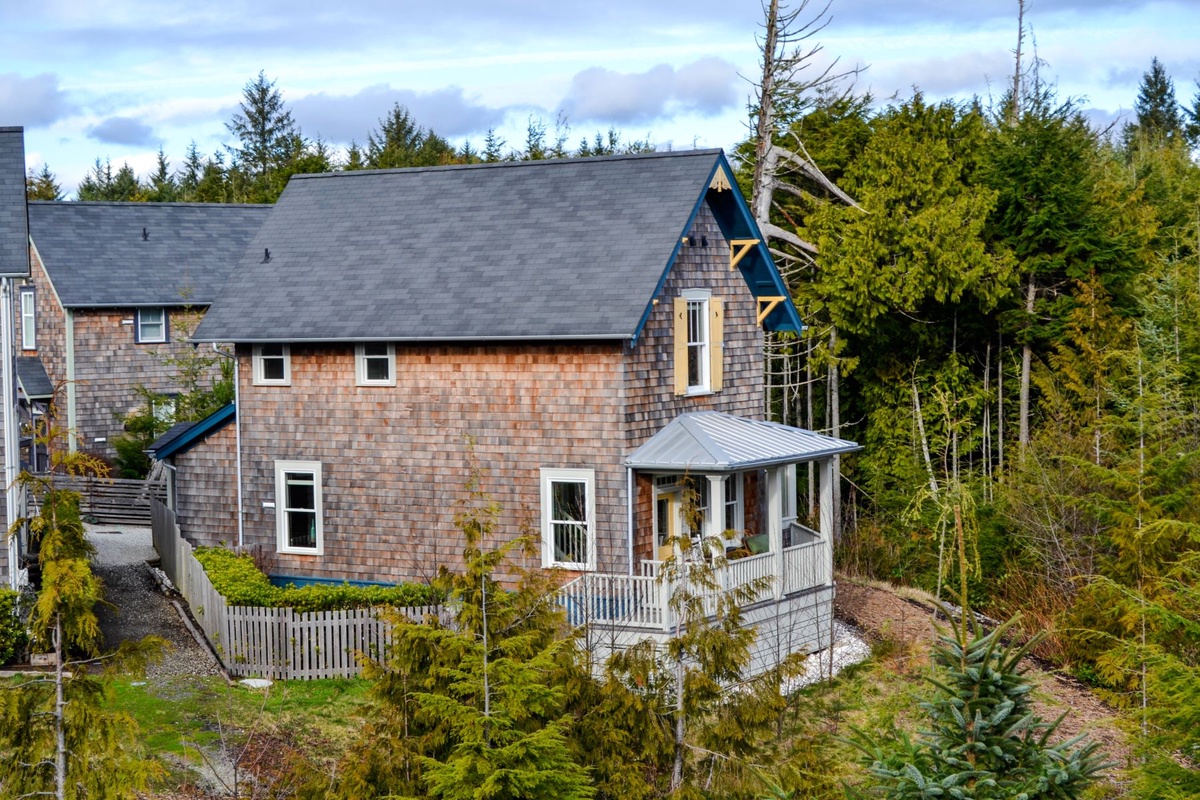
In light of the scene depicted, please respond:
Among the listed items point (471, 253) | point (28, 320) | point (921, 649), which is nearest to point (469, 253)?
point (471, 253)

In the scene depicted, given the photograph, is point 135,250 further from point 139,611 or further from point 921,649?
point 921,649

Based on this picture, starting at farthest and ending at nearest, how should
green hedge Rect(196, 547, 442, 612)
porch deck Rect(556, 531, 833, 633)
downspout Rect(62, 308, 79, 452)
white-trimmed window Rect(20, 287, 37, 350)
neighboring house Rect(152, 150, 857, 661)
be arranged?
white-trimmed window Rect(20, 287, 37, 350) < downspout Rect(62, 308, 79, 452) < neighboring house Rect(152, 150, 857, 661) < green hedge Rect(196, 547, 442, 612) < porch deck Rect(556, 531, 833, 633)

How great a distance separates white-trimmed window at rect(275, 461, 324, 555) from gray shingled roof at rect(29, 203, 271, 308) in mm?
15957

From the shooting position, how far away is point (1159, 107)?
98.4 meters

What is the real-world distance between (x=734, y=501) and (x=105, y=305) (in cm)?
2184

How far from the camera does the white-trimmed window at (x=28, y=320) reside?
38.5m

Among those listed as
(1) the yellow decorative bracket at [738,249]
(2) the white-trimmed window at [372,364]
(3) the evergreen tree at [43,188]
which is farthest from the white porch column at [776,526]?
(3) the evergreen tree at [43,188]

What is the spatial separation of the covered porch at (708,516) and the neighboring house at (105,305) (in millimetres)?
20630

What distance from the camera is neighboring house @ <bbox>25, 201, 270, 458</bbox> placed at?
127 feet

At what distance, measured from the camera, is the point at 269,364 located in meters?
25.8

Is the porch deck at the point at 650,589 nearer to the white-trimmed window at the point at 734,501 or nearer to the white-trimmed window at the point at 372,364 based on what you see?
the white-trimmed window at the point at 734,501

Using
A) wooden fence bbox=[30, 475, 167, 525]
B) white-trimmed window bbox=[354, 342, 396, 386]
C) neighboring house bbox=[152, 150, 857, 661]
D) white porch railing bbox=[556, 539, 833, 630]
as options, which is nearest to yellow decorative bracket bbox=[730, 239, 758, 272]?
neighboring house bbox=[152, 150, 857, 661]

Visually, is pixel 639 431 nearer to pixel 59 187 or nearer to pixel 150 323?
pixel 150 323

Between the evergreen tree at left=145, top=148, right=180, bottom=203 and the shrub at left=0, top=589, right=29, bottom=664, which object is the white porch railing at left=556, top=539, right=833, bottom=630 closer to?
the shrub at left=0, top=589, right=29, bottom=664
